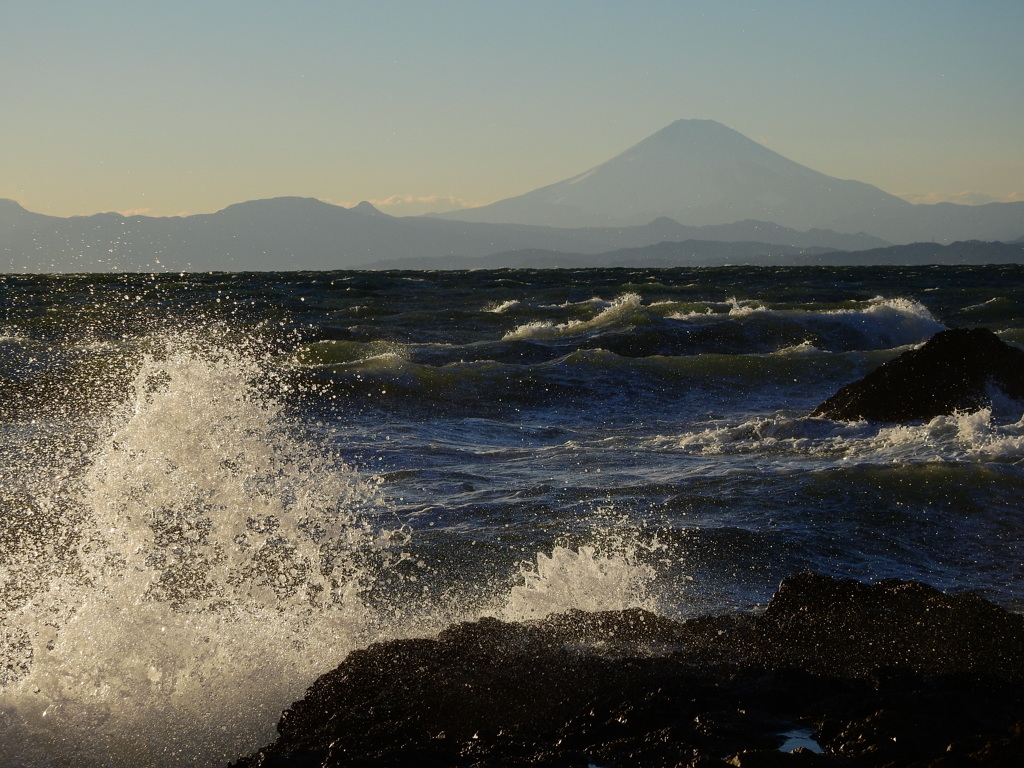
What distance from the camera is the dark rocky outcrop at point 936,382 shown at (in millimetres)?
10617

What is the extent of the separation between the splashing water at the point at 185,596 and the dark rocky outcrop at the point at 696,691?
46 cm

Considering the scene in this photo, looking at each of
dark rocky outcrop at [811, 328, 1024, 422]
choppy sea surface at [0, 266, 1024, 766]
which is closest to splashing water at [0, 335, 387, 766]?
choppy sea surface at [0, 266, 1024, 766]

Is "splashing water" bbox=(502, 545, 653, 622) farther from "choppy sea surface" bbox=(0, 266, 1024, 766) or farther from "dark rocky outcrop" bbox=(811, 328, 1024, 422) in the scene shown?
"dark rocky outcrop" bbox=(811, 328, 1024, 422)

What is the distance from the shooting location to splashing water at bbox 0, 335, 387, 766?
4180mm

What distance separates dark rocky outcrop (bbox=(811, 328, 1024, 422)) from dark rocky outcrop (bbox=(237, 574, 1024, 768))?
5.88 metres

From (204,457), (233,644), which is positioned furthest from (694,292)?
(233,644)

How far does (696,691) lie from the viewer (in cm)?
403

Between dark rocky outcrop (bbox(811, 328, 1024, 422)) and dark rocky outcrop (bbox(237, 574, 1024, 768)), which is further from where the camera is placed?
dark rocky outcrop (bbox(811, 328, 1024, 422))

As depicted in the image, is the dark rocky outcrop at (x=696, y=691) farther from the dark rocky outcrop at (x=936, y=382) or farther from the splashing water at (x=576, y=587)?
the dark rocky outcrop at (x=936, y=382)

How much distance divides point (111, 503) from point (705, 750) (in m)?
5.82

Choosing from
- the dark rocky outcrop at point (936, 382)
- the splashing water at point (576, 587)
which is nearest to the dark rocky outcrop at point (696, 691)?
the splashing water at point (576, 587)

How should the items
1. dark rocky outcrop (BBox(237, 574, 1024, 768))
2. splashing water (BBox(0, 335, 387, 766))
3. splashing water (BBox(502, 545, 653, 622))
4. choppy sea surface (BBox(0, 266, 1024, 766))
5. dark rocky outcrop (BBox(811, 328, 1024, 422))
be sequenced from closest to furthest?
dark rocky outcrop (BBox(237, 574, 1024, 768)) < splashing water (BBox(0, 335, 387, 766)) < choppy sea surface (BBox(0, 266, 1024, 766)) < splashing water (BBox(502, 545, 653, 622)) < dark rocky outcrop (BBox(811, 328, 1024, 422))

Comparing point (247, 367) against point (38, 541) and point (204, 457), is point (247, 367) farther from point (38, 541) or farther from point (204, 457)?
point (38, 541)

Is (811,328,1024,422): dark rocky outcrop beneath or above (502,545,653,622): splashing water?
above
